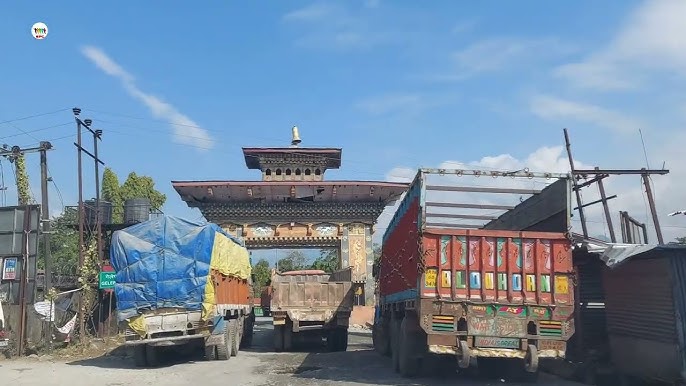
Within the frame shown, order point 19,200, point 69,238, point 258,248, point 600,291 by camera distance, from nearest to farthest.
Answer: point 600,291 → point 19,200 → point 258,248 → point 69,238

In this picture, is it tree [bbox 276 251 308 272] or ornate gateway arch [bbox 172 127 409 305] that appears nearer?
ornate gateway arch [bbox 172 127 409 305]

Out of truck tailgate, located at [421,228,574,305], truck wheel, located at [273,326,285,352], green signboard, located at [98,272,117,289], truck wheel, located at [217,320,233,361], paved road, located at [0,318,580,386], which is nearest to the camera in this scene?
truck tailgate, located at [421,228,574,305]

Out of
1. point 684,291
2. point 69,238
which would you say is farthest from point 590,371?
point 69,238

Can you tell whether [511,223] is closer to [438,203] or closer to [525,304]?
[438,203]

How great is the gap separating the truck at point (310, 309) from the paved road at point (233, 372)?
151 centimetres

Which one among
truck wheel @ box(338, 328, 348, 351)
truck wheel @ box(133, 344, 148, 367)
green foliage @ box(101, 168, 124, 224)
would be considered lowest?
truck wheel @ box(338, 328, 348, 351)

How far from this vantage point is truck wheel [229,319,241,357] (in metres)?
16.0

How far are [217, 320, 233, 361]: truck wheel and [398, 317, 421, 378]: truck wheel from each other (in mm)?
4682

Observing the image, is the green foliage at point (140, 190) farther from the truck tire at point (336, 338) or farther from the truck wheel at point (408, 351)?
the truck wheel at point (408, 351)

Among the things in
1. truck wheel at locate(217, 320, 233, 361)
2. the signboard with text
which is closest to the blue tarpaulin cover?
truck wheel at locate(217, 320, 233, 361)

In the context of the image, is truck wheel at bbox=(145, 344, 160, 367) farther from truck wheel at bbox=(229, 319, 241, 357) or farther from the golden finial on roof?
the golden finial on roof

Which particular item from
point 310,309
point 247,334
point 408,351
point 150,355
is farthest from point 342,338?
point 408,351

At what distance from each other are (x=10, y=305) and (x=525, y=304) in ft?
44.0

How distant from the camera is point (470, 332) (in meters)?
10.3
